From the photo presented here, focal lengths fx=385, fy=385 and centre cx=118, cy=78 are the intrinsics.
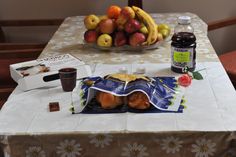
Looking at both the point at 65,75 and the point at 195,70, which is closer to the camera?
the point at 65,75

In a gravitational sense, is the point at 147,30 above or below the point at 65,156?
above

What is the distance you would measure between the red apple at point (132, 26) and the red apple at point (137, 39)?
21 mm

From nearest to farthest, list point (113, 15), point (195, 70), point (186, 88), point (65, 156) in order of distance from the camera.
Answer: point (65, 156)
point (186, 88)
point (195, 70)
point (113, 15)

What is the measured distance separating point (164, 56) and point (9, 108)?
702 mm

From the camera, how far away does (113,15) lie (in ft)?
5.61

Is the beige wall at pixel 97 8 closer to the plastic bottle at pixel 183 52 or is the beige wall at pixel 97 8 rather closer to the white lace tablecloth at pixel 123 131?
the plastic bottle at pixel 183 52

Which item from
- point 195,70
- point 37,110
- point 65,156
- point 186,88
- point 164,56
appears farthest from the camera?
point 164,56

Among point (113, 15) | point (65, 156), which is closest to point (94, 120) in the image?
point (65, 156)

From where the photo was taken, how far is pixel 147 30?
5.46ft

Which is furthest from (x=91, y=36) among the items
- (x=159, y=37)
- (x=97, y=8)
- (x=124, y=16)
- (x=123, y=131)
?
(x=97, y=8)

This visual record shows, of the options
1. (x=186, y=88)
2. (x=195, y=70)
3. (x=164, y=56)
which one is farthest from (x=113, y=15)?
(x=186, y=88)

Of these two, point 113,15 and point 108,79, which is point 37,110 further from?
point 113,15

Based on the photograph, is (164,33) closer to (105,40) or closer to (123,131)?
(105,40)

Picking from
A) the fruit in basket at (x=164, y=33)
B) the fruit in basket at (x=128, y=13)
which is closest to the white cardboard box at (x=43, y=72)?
the fruit in basket at (x=128, y=13)
